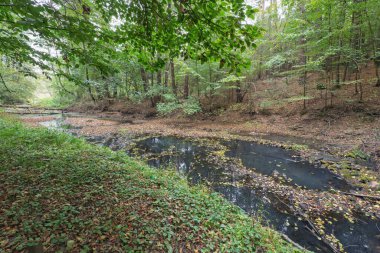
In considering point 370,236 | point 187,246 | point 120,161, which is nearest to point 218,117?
point 120,161

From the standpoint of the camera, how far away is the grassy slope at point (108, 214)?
8.80ft

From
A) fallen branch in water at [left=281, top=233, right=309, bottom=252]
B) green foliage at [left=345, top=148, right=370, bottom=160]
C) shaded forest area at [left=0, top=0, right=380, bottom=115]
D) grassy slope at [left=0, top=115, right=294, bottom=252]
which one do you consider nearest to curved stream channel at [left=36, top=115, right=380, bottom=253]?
fallen branch in water at [left=281, top=233, right=309, bottom=252]

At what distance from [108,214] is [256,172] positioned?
5.46m

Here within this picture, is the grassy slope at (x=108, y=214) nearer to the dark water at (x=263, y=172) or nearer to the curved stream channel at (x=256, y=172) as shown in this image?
the dark water at (x=263, y=172)

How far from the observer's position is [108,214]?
327 centimetres

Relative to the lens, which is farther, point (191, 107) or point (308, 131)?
point (191, 107)

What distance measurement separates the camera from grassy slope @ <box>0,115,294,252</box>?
2.68 m

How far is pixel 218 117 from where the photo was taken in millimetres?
16938

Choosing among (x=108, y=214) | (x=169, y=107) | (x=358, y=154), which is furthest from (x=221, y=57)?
(x=169, y=107)

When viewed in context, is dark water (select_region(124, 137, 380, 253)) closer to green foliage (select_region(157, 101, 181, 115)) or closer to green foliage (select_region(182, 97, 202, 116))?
green foliage (select_region(182, 97, 202, 116))

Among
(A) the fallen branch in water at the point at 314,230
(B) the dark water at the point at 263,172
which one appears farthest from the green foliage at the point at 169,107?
(A) the fallen branch in water at the point at 314,230

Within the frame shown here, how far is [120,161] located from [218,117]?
38.9 feet

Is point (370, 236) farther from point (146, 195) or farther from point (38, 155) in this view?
point (38, 155)

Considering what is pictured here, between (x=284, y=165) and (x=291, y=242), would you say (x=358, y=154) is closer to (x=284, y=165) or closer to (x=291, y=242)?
(x=284, y=165)
